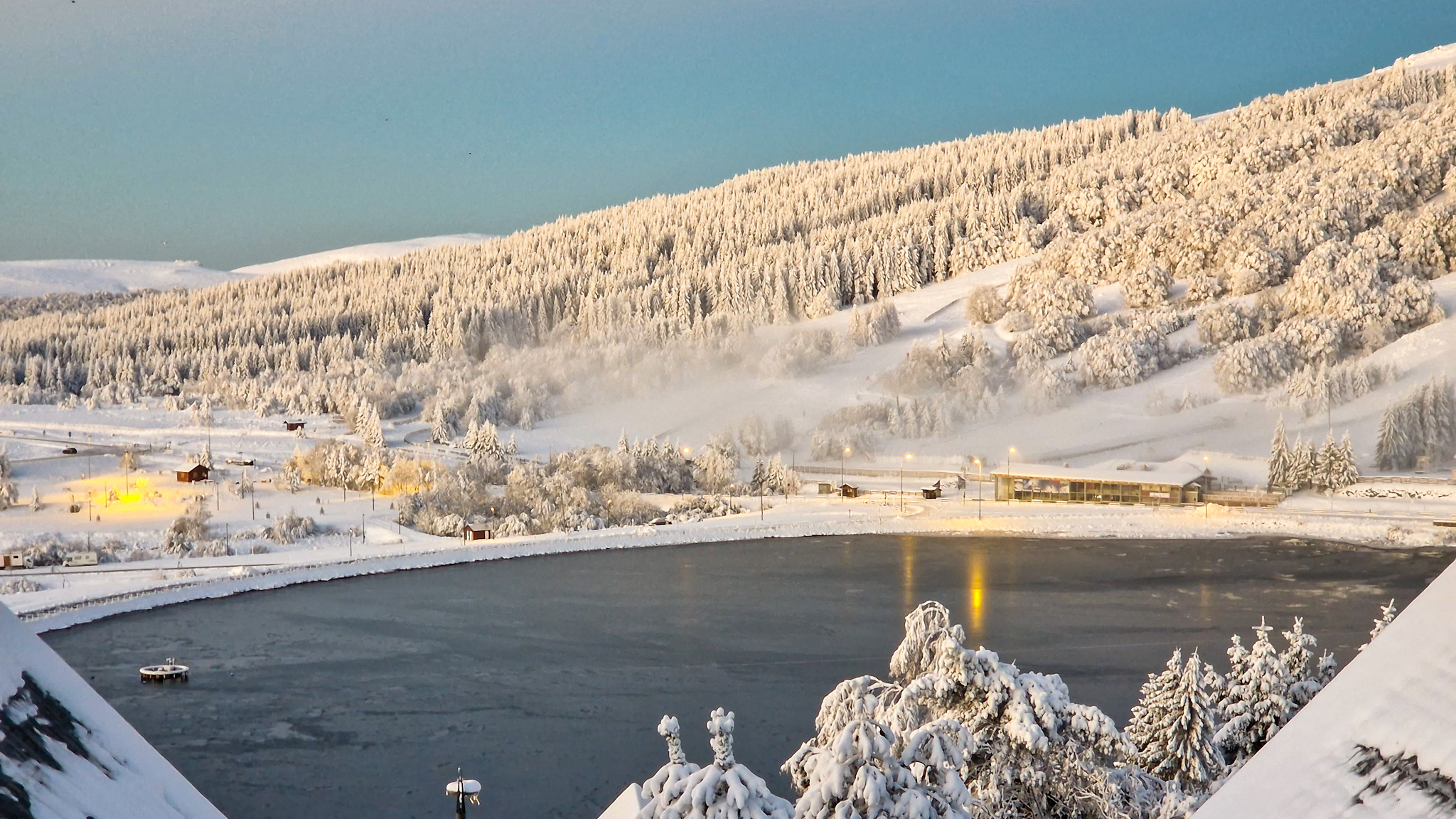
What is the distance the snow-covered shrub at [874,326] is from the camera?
241 feet

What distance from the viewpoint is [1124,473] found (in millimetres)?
47312

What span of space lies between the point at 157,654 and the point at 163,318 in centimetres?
7285

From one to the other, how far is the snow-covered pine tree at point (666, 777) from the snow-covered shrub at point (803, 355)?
64345 mm

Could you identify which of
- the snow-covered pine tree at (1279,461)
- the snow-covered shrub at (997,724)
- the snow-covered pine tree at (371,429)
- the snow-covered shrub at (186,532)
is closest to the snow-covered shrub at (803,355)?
the snow-covered pine tree at (371,429)

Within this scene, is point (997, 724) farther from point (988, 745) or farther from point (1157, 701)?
point (1157, 701)

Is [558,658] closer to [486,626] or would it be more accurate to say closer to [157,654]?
[486,626]

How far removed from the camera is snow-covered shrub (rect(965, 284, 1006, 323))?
74.4m

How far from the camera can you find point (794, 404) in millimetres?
65938

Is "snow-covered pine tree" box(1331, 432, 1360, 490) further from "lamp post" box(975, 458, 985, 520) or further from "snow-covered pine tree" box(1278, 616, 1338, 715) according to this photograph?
"snow-covered pine tree" box(1278, 616, 1338, 715)

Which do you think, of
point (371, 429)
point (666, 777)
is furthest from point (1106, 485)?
point (666, 777)

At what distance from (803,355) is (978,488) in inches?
970

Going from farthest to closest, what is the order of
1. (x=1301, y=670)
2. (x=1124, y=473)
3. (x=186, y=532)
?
(x=1124, y=473) < (x=186, y=532) < (x=1301, y=670)

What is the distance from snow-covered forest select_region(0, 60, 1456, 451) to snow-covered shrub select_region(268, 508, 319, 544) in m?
23.6

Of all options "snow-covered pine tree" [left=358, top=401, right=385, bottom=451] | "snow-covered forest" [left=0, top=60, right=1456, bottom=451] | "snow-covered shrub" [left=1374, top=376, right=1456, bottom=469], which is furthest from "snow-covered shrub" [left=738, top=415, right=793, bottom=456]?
"snow-covered shrub" [left=1374, top=376, right=1456, bottom=469]
